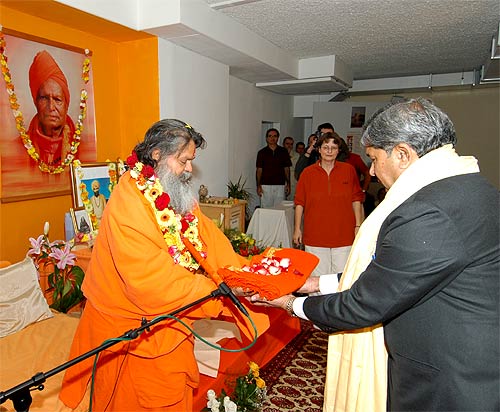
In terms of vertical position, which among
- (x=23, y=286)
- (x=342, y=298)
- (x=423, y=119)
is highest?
(x=423, y=119)

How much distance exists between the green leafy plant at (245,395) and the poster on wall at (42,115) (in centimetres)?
226

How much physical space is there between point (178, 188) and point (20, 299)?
1.58 meters

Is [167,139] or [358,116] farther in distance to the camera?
[358,116]

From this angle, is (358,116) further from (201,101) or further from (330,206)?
(330,206)

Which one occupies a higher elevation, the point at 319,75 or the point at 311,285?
the point at 319,75

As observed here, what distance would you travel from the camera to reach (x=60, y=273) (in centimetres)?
301

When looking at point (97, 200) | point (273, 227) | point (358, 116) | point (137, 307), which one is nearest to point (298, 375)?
point (137, 307)

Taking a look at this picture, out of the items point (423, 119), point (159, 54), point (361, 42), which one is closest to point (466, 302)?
point (423, 119)

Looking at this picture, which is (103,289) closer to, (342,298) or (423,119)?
(342,298)

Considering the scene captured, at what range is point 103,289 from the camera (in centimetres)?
169

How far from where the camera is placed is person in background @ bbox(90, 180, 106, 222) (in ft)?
11.1

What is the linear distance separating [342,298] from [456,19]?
442cm

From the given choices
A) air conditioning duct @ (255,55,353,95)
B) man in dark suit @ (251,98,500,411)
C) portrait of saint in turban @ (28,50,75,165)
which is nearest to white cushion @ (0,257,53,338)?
portrait of saint in turban @ (28,50,75,165)

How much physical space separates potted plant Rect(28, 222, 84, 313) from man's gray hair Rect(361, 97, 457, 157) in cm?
244
